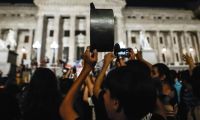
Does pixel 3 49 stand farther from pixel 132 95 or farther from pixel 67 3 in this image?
pixel 67 3

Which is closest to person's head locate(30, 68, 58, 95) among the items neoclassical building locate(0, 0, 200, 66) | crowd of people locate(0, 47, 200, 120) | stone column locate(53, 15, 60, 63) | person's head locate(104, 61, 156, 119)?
crowd of people locate(0, 47, 200, 120)

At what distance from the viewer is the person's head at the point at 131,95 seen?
6.24 ft

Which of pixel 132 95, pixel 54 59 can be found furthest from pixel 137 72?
pixel 54 59

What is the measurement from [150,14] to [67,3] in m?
21.2

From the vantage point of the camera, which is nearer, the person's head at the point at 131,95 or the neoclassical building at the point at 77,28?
the person's head at the point at 131,95

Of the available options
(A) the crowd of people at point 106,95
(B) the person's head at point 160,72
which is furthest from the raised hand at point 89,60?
(B) the person's head at point 160,72

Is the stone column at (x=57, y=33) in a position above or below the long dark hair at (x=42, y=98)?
above

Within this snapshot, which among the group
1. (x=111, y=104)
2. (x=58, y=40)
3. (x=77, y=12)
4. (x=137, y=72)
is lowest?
(x=111, y=104)

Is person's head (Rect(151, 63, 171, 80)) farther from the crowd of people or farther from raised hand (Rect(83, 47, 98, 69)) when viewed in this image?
raised hand (Rect(83, 47, 98, 69))

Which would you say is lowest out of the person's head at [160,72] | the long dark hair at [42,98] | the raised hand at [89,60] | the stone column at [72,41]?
the long dark hair at [42,98]

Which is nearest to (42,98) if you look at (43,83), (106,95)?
(43,83)

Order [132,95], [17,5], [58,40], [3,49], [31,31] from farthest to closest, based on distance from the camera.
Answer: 1. [17,5]
2. [31,31]
3. [58,40]
4. [3,49]
5. [132,95]

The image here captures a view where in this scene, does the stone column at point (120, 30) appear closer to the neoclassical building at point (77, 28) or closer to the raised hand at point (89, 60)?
the neoclassical building at point (77, 28)

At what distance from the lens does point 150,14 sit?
57.0 meters
